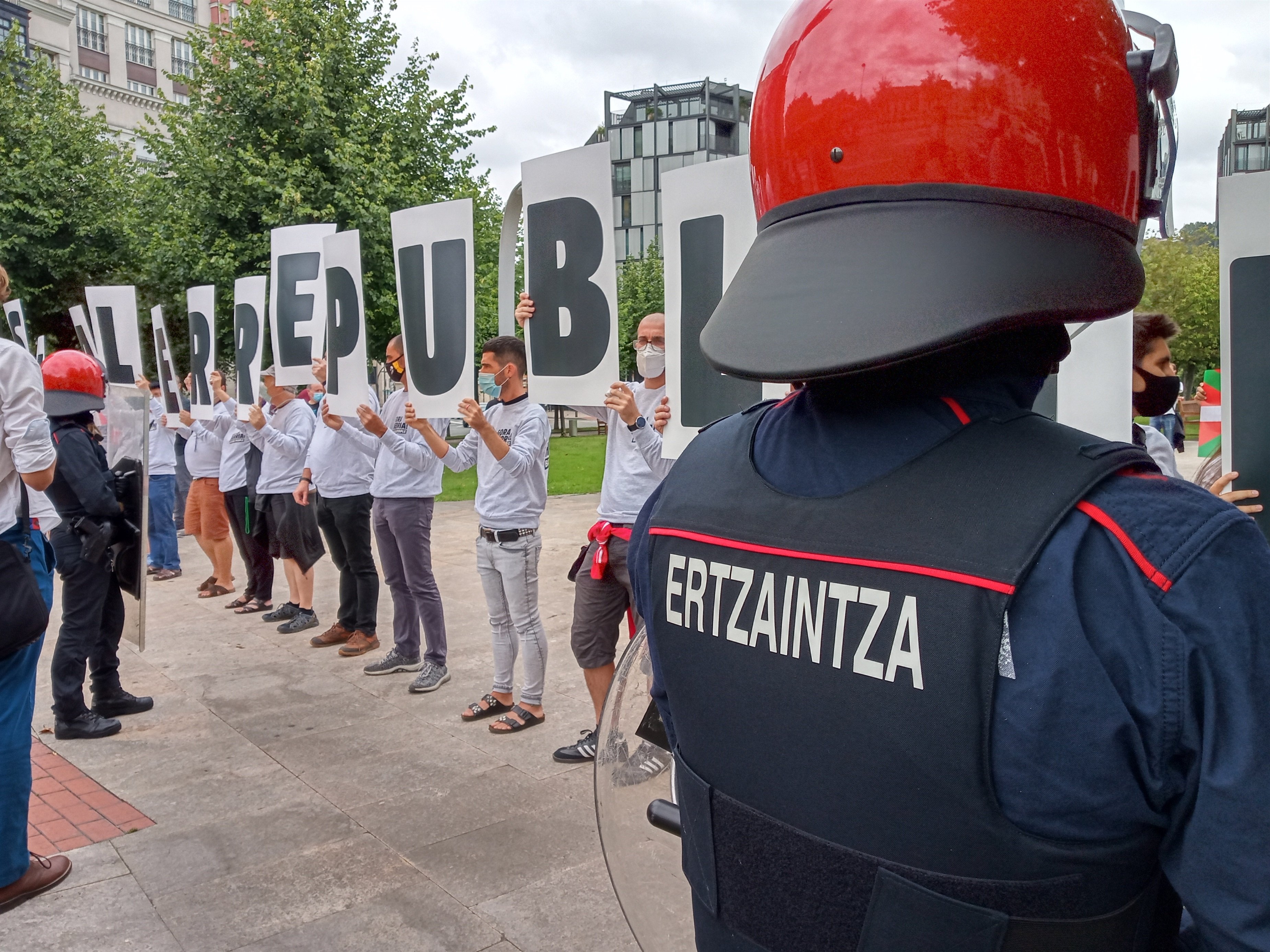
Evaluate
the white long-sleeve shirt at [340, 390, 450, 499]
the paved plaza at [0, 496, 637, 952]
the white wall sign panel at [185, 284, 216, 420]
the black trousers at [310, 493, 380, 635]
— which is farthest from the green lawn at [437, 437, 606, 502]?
the paved plaza at [0, 496, 637, 952]

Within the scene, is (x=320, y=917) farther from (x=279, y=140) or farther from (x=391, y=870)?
(x=279, y=140)

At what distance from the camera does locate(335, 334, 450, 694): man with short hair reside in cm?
596

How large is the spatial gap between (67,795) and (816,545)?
452 centimetres

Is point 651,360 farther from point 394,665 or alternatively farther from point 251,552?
point 251,552

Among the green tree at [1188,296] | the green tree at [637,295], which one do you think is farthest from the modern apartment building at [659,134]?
the green tree at [1188,296]

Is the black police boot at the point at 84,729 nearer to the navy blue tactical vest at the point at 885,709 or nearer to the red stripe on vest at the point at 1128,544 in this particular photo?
the navy blue tactical vest at the point at 885,709

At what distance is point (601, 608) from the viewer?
4.69 metres

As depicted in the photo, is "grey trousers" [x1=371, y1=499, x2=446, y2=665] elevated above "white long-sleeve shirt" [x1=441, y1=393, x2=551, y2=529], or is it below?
below

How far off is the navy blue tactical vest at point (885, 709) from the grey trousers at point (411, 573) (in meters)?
5.01

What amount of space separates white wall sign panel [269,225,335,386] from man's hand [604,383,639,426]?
3.00m

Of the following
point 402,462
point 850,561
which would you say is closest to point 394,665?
point 402,462

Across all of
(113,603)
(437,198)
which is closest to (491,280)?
(437,198)

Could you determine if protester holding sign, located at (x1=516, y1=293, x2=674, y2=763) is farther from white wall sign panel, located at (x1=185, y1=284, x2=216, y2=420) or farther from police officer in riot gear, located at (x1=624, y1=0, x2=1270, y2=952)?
white wall sign panel, located at (x1=185, y1=284, x2=216, y2=420)

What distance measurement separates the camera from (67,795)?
4465mm
